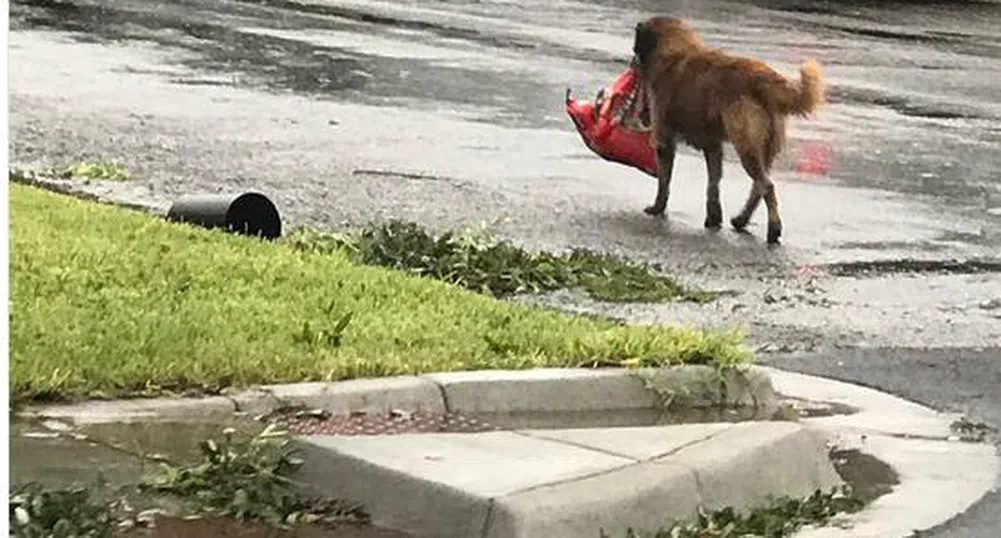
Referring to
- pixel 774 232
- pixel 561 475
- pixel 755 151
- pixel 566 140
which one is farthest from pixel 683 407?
pixel 566 140

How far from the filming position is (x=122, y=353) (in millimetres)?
5375

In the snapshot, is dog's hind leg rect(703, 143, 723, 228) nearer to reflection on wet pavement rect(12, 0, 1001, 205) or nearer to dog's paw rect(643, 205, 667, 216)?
dog's paw rect(643, 205, 667, 216)

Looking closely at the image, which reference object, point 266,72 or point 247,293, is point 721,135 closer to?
point 247,293

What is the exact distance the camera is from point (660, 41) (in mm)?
8617

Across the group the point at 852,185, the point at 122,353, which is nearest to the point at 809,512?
the point at 122,353

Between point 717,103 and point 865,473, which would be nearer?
point 865,473

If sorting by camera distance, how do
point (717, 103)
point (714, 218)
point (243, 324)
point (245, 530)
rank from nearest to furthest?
point (245, 530) → point (243, 324) → point (717, 103) → point (714, 218)

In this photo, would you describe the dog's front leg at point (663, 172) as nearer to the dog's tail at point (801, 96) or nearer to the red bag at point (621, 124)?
the red bag at point (621, 124)

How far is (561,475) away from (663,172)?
4.70m

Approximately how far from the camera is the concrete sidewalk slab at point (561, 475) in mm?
4180

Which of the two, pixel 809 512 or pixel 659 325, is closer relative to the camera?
pixel 809 512

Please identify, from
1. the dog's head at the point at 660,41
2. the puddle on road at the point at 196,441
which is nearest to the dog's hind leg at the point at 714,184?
the dog's head at the point at 660,41

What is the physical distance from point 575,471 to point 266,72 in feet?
29.3

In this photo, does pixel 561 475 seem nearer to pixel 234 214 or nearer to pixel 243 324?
pixel 243 324
